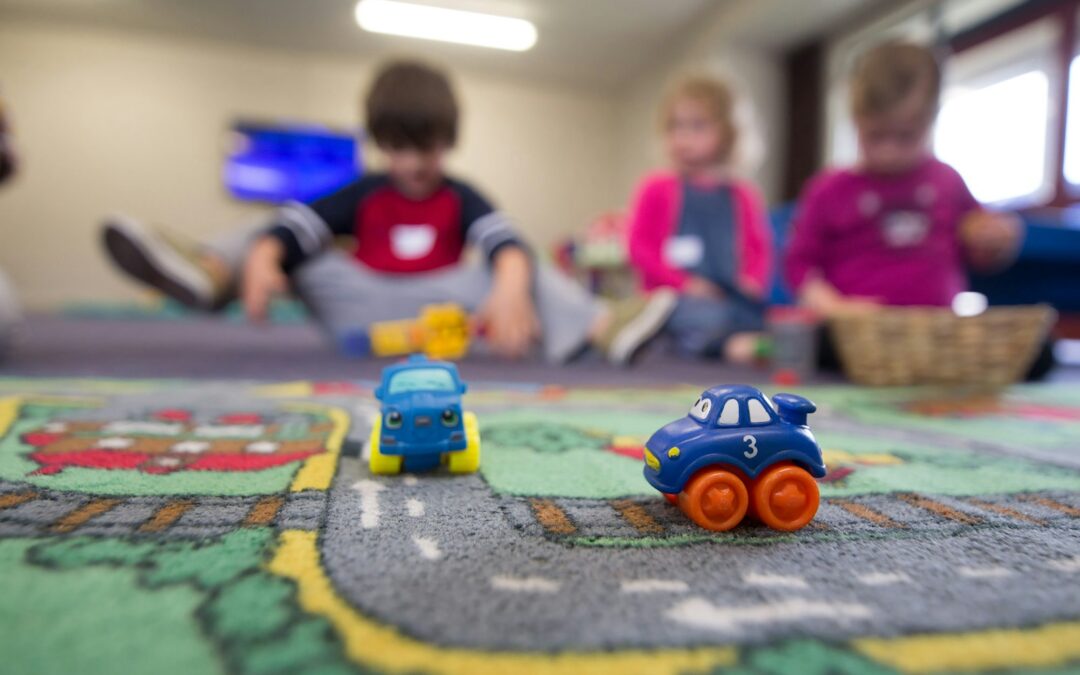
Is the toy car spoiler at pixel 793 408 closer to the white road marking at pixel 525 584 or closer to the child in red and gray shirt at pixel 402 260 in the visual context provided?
the white road marking at pixel 525 584

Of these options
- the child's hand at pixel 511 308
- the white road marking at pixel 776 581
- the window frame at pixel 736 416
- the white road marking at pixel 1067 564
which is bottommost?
the white road marking at pixel 1067 564

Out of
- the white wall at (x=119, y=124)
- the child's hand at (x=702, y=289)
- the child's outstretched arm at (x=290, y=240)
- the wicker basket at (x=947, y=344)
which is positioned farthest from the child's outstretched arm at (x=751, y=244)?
the white wall at (x=119, y=124)

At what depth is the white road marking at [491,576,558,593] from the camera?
0.96 ft

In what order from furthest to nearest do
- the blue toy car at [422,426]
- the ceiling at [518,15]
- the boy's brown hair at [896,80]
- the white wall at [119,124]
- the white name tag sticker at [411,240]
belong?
the white wall at [119,124] < the ceiling at [518,15] < the white name tag sticker at [411,240] < the boy's brown hair at [896,80] < the blue toy car at [422,426]

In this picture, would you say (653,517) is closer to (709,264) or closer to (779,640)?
(779,640)

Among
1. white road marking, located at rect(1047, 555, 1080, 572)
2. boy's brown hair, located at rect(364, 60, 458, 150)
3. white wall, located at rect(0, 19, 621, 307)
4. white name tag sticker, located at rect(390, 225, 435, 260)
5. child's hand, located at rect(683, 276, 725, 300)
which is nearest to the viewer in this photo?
white road marking, located at rect(1047, 555, 1080, 572)

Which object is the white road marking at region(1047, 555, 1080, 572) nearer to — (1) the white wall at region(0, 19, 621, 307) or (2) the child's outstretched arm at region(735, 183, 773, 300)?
(2) the child's outstretched arm at region(735, 183, 773, 300)

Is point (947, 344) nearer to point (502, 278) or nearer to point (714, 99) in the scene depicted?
point (502, 278)

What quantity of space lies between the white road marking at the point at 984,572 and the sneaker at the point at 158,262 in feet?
4.38

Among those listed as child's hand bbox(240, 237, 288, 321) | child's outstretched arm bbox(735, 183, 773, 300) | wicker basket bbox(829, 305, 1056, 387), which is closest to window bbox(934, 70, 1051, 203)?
child's outstretched arm bbox(735, 183, 773, 300)

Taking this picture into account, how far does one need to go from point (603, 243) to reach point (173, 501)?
10.6 ft

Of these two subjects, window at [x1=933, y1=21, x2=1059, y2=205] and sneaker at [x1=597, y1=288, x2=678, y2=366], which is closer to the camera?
sneaker at [x1=597, y1=288, x2=678, y2=366]

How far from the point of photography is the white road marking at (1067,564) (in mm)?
333

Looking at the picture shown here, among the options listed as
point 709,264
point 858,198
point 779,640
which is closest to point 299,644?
point 779,640
